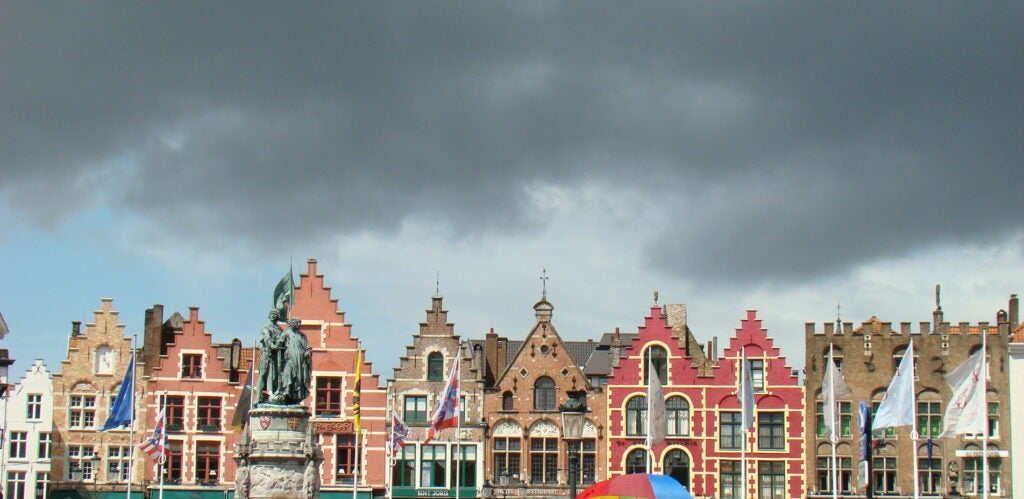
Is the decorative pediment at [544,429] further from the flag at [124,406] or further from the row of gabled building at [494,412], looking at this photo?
the flag at [124,406]

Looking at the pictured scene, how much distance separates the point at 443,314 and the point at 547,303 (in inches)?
171

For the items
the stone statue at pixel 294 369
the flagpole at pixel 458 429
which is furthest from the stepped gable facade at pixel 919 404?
the stone statue at pixel 294 369

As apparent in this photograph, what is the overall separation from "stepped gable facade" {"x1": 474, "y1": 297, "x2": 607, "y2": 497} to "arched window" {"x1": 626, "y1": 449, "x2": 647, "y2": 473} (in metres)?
1.02

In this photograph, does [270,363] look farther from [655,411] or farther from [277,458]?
[655,411]

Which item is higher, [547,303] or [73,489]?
[547,303]

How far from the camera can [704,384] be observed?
62.3 m

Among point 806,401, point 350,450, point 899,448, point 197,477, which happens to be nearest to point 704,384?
point 806,401

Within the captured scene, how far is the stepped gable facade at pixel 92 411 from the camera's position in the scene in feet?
207

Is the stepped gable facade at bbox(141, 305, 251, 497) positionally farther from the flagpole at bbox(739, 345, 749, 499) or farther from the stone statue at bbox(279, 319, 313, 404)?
the stone statue at bbox(279, 319, 313, 404)

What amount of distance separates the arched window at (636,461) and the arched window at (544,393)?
148 inches

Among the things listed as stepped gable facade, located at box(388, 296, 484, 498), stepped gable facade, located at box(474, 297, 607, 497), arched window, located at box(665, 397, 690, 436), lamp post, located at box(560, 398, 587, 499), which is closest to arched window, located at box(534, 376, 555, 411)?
stepped gable facade, located at box(474, 297, 607, 497)

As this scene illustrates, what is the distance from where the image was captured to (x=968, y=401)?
49.3 metres

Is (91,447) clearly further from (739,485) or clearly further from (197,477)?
(739,485)

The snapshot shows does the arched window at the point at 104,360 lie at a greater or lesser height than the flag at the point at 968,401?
greater
